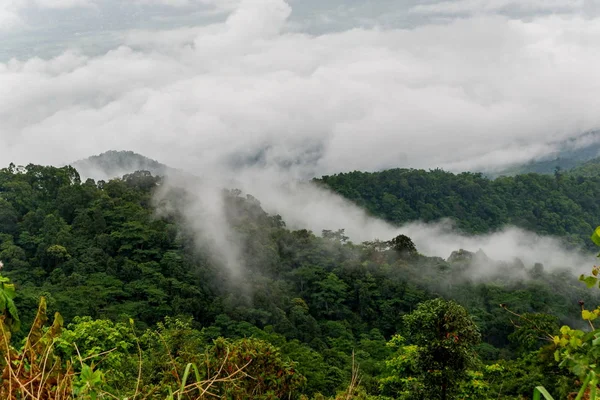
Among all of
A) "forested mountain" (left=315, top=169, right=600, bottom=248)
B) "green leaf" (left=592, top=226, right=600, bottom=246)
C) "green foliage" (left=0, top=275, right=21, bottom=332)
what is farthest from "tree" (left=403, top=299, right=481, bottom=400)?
"forested mountain" (left=315, top=169, right=600, bottom=248)

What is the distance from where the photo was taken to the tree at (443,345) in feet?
38.7

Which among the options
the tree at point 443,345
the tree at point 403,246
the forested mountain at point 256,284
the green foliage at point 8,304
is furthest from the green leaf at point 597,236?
the tree at point 403,246

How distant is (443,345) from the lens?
11742 millimetres

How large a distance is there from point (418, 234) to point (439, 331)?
65.1 m

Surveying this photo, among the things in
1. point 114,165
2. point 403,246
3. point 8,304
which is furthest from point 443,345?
point 114,165

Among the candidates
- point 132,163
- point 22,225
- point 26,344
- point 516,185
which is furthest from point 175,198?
point 516,185

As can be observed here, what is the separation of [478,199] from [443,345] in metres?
68.8

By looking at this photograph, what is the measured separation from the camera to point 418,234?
2977 inches

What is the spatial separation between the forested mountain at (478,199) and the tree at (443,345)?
58083 millimetres

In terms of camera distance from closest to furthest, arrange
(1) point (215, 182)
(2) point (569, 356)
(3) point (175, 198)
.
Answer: (2) point (569, 356), (3) point (175, 198), (1) point (215, 182)

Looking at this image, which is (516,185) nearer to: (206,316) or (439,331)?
(206,316)

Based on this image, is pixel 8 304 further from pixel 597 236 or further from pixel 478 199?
pixel 478 199

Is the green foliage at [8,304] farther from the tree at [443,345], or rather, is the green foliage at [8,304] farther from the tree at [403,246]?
the tree at [403,246]

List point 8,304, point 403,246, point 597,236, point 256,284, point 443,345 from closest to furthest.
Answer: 1. point 597,236
2. point 8,304
3. point 443,345
4. point 256,284
5. point 403,246
